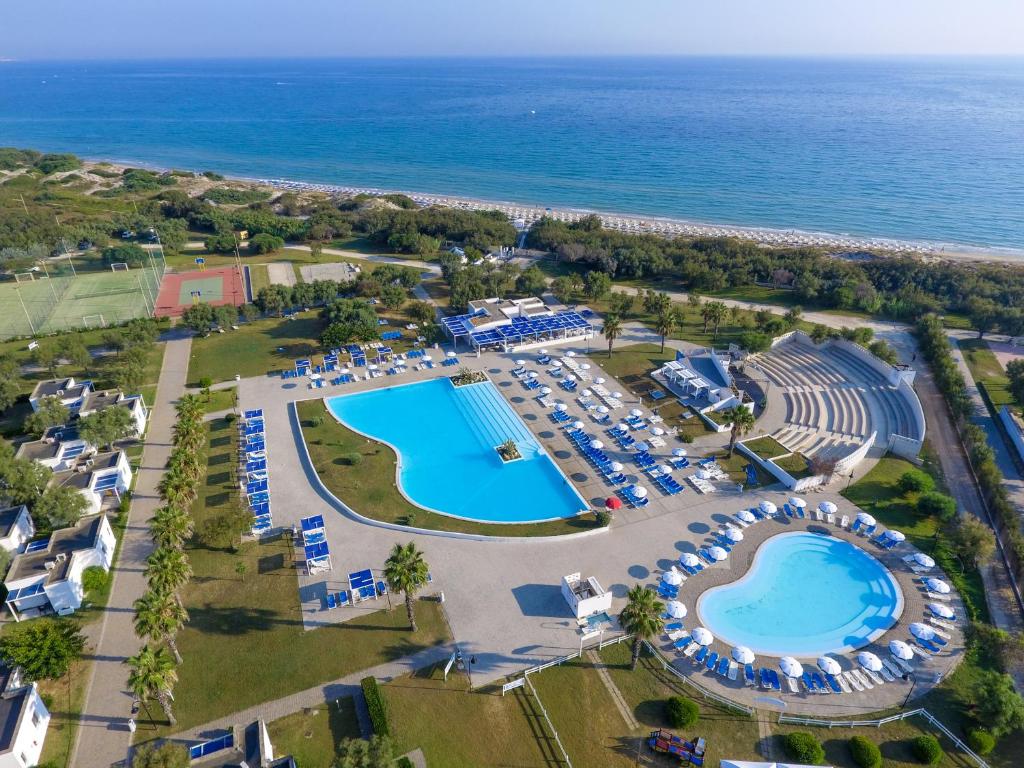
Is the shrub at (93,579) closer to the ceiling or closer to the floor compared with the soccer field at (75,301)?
Answer: closer to the floor

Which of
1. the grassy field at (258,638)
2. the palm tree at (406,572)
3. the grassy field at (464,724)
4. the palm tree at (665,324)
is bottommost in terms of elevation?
the grassy field at (464,724)

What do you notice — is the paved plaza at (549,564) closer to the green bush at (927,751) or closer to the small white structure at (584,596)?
the small white structure at (584,596)

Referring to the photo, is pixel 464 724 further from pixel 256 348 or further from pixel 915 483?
pixel 256 348

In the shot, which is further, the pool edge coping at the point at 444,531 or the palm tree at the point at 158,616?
the pool edge coping at the point at 444,531

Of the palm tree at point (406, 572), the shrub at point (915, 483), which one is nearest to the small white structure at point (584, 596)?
the palm tree at point (406, 572)

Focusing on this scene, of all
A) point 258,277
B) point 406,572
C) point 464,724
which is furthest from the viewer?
point 258,277

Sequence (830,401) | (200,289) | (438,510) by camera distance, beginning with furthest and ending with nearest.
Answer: (200,289) → (830,401) → (438,510)

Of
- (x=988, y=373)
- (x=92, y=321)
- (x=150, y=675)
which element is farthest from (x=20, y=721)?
(x=988, y=373)

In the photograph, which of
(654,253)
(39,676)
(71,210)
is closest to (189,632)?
(39,676)
